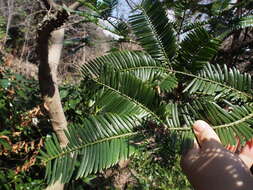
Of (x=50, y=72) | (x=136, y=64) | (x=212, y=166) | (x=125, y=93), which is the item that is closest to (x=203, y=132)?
(x=212, y=166)

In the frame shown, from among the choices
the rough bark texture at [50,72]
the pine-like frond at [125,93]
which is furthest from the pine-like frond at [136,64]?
the rough bark texture at [50,72]

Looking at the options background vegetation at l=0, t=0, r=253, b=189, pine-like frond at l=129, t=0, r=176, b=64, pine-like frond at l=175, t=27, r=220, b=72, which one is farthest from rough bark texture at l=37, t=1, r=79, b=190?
pine-like frond at l=175, t=27, r=220, b=72

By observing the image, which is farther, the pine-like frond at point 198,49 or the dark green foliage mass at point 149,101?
the pine-like frond at point 198,49

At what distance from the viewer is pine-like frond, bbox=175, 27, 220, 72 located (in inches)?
23.8

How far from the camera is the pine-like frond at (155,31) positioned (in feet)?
2.12

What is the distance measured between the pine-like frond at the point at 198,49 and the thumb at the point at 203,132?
0.18 meters

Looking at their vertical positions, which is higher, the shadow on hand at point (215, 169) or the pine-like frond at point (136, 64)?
the pine-like frond at point (136, 64)

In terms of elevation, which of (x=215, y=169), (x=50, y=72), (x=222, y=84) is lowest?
(x=50, y=72)

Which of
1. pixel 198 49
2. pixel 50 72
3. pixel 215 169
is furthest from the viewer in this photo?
pixel 50 72

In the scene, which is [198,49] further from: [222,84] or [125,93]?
[125,93]

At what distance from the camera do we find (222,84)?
63cm

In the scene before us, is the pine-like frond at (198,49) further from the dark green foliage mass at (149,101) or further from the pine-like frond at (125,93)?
the pine-like frond at (125,93)

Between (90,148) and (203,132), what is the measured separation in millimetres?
205

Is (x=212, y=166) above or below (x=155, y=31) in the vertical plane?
below
